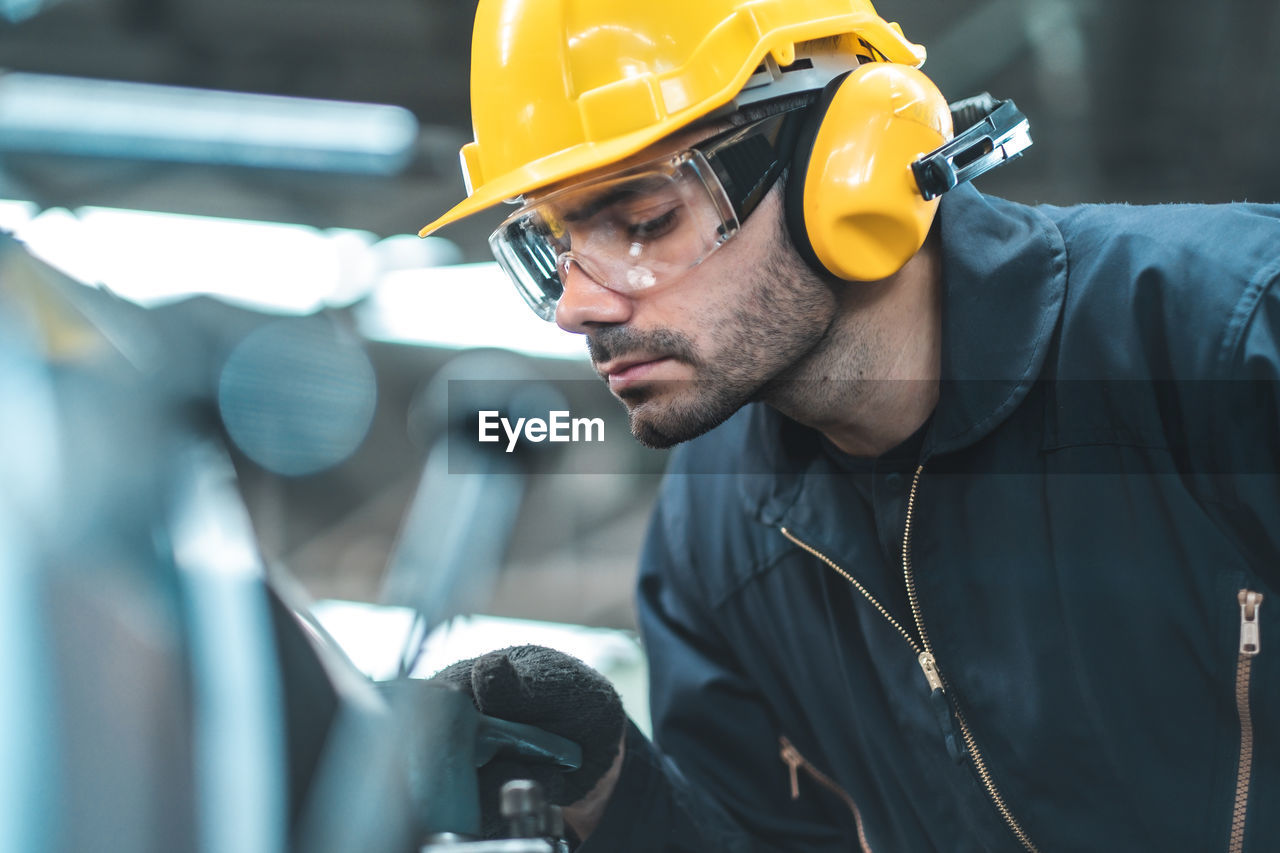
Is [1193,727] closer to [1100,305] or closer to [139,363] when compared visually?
[1100,305]

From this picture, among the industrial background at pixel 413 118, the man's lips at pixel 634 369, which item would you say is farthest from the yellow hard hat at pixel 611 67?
the industrial background at pixel 413 118

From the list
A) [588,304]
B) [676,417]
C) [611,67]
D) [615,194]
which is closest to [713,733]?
[676,417]

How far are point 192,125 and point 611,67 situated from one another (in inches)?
130

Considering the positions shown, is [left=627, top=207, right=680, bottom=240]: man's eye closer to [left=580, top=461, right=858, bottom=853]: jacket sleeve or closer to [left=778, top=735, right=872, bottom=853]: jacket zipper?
[left=580, top=461, right=858, bottom=853]: jacket sleeve

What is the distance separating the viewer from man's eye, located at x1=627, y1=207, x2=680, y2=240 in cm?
125

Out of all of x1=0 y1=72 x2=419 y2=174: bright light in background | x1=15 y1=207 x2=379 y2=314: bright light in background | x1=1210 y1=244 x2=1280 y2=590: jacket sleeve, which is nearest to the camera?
x1=1210 y1=244 x2=1280 y2=590: jacket sleeve

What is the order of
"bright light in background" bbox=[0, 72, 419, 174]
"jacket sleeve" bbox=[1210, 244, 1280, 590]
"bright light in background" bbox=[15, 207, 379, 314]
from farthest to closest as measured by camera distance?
"bright light in background" bbox=[15, 207, 379, 314]
"bright light in background" bbox=[0, 72, 419, 174]
"jacket sleeve" bbox=[1210, 244, 1280, 590]

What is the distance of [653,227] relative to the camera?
1.25 m

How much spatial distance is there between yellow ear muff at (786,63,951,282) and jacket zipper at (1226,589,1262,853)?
0.49 m

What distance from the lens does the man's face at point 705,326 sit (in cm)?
128

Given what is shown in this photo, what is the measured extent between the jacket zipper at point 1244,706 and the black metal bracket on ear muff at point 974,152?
51cm

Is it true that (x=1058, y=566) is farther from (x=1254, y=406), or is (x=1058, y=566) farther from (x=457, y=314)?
(x=457, y=314)

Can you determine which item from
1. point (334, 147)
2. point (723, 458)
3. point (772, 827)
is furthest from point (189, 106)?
point (772, 827)

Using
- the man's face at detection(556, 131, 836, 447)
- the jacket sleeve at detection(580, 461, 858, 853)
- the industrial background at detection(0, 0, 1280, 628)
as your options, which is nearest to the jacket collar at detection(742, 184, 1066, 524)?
the man's face at detection(556, 131, 836, 447)
